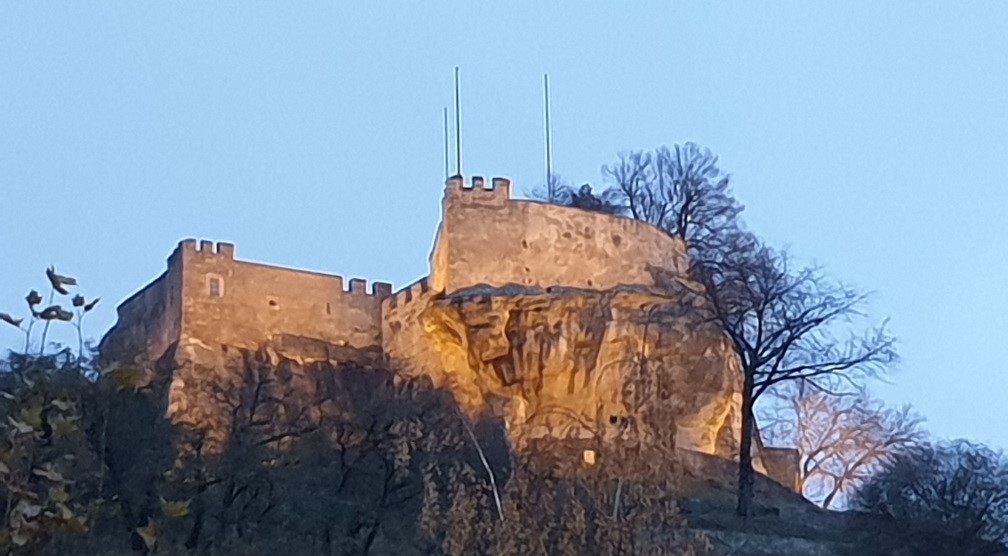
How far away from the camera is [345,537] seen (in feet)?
102

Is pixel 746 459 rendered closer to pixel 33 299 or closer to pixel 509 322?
pixel 509 322

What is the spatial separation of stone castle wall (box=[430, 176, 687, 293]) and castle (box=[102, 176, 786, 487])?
3 centimetres

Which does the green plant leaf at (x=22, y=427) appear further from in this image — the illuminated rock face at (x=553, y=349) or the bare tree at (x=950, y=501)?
the illuminated rock face at (x=553, y=349)

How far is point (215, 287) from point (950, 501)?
53.9 feet

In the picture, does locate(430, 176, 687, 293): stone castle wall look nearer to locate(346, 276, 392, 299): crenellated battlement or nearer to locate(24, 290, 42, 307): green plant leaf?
locate(346, 276, 392, 299): crenellated battlement

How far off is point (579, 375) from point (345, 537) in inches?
442

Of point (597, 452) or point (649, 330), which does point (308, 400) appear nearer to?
point (649, 330)

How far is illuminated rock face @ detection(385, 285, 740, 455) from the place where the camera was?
40.9 m

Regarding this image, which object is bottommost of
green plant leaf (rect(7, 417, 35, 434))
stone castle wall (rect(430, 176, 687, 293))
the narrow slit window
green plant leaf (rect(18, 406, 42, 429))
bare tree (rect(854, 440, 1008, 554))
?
green plant leaf (rect(7, 417, 35, 434))

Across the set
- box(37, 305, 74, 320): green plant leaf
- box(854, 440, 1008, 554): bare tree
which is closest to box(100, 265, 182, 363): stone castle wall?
box(854, 440, 1008, 554): bare tree

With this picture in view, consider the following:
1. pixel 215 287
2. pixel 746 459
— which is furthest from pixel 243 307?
pixel 746 459

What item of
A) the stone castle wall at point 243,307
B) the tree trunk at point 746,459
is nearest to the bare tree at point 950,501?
the tree trunk at point 746,459

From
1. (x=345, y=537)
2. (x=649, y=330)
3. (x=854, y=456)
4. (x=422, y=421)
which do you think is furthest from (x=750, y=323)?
(x=854, y=456)

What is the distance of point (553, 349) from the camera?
41.2m
